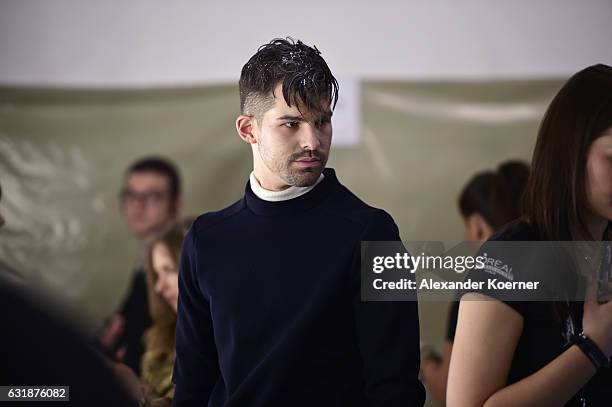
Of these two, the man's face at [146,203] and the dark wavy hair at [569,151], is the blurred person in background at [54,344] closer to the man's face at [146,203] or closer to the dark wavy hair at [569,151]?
the dark wavy hair at [569,151]

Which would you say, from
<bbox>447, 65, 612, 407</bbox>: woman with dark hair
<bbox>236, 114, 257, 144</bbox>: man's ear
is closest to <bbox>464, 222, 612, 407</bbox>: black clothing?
<bbox>447, 65, 612, 407</bbox>: woman with dark hair

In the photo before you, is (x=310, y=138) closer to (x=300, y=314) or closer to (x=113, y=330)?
(x=300, y=314)

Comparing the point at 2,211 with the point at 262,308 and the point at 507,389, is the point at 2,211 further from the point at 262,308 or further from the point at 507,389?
the point at 507,389

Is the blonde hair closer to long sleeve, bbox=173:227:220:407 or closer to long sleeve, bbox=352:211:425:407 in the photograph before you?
long sleeve, bbox=173:227:220:407

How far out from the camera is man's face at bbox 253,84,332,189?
40.2 inches

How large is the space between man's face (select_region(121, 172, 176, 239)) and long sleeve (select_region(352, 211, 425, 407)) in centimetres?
175

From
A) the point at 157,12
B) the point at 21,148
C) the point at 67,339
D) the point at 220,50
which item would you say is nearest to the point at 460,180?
the point at 220,50

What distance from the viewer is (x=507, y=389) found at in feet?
3.26

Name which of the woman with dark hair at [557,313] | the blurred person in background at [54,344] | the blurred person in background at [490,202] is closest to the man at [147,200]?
the blurred person in background at [490,202]

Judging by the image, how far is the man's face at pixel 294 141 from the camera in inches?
40.2

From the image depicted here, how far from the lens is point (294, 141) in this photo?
1024 mm

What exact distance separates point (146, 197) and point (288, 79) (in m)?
1.81

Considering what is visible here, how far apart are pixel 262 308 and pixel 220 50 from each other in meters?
1.89

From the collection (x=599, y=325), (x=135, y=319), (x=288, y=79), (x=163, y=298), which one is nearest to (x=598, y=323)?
(x=599, y=325)
